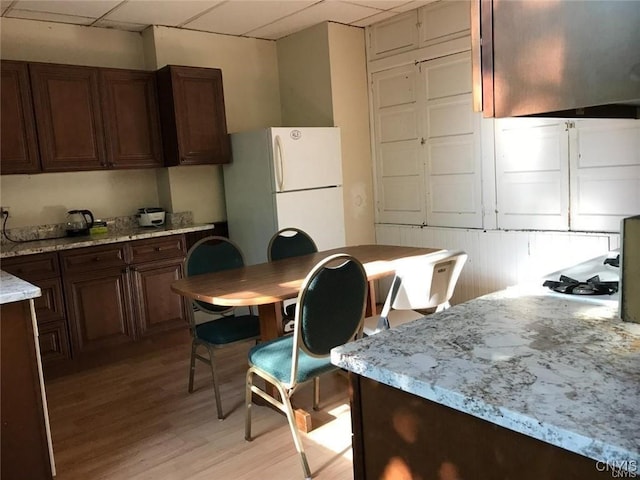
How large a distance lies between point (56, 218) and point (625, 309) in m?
3.90

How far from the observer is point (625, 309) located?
120cm

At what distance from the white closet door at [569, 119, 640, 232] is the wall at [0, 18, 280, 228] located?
8.86 feet

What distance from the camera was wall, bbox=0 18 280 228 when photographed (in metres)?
3.90

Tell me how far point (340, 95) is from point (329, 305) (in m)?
2.78

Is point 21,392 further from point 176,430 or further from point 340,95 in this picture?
point 340,95

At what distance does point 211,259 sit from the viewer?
129 inches

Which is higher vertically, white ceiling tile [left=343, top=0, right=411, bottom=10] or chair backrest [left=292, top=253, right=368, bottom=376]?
white ceiling tile [left=343, top=0, right=411, bottom=10]

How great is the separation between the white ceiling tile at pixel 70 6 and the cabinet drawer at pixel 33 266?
1.65m

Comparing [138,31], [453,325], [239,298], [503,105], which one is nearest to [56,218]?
[138,31]

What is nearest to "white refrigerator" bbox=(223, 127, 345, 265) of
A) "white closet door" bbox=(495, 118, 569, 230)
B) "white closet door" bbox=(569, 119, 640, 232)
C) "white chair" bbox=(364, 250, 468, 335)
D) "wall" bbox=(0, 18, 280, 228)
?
"wall" bbox=(0, 18, 280, 228)

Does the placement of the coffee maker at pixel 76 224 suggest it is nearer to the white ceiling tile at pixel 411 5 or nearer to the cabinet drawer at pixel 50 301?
the cabinet drawer at pixel 50 301

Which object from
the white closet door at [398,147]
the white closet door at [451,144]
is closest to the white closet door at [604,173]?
the white closet door at [451,144]

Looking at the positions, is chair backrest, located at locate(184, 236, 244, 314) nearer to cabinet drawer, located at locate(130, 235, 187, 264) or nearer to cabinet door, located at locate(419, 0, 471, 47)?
cabinet drawer, located at locate(130, 235, 187, 264)

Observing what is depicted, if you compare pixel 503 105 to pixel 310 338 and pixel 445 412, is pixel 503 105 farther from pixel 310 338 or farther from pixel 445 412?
pixel 310 338
